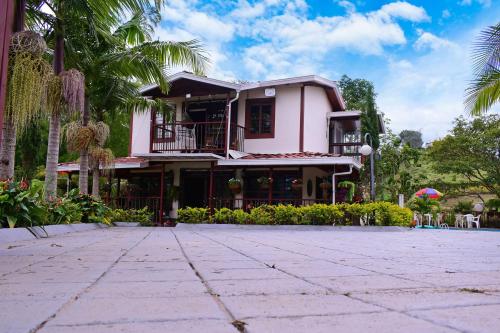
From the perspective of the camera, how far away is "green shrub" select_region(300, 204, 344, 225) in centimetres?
1188

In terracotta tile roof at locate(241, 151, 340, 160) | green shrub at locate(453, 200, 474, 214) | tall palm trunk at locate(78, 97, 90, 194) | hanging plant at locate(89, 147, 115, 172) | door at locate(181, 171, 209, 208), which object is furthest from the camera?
green shrub at locate(453, 200, 474, 214)

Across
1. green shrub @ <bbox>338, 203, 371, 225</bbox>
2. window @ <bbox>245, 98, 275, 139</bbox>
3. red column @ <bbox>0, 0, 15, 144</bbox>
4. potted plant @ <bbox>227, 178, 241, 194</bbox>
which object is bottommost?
green shrub @ <bbox>338, 203, 371, 225</bbox>

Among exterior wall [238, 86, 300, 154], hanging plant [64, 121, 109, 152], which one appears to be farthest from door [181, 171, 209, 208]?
hanging plant [64, 121, 109, 152]

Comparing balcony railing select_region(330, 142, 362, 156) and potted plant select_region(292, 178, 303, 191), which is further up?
balcony railing select_region(330, 142, 362, 156)

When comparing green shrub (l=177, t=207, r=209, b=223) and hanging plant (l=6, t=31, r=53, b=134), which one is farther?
green shrub (l=177, t=207, r=209, b=223)

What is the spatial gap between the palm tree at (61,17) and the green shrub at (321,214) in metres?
6.52

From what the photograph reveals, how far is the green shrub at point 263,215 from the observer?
1236 cm

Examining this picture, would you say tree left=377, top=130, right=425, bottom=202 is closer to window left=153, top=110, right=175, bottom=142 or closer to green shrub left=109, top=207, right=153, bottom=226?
window left=153, top=110, right=175, bottom=142

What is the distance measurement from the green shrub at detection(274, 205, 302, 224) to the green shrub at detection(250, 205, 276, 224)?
145mm

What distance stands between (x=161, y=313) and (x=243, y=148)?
543 inches

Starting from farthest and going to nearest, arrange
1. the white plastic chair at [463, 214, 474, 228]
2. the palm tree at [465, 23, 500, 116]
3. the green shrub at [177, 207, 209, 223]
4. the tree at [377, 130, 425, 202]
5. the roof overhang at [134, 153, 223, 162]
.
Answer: the tree at [377, 130, 425, 202]
the white plastic chair at [463, 214, 474, 228]
the roof overhang at [134, 153, 223, 162]
the green shrub at [177, 207, 209, 223]
the palm tree at [465, 23, 500, 116]

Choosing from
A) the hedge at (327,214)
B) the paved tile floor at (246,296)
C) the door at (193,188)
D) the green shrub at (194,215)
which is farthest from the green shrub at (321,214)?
the paved tile floor at (246,296)

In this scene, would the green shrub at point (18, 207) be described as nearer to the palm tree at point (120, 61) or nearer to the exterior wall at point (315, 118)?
the palm tree at point (120, 61)

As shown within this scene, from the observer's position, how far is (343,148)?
Answer: 18.6 metres
